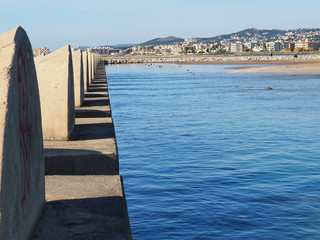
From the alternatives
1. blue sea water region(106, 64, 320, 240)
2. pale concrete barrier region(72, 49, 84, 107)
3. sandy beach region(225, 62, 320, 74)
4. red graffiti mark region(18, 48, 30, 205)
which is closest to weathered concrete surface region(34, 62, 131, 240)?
red graffiti mark region(18, 48, 30, 205)

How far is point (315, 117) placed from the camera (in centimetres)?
2192

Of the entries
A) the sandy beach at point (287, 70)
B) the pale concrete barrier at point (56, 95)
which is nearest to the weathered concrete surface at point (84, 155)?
the pale concrete barrier at point (56, 95)

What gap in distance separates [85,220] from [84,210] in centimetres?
26

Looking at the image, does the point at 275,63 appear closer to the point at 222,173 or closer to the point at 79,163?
the point at 222,173

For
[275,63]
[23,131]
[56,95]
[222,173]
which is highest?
[23,131]

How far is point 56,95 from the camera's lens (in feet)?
27.8

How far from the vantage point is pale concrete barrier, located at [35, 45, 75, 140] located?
8172mm

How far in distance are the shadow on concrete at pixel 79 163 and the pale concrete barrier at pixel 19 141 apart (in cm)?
173

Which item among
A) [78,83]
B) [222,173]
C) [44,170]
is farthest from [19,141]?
[78,83]

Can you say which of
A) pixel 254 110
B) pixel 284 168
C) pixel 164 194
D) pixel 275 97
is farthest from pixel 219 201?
pixel 275 97

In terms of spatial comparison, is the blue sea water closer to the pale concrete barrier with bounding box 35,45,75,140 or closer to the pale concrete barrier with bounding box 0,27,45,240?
the pale concrete barrier with bounding box 35,45,75,140

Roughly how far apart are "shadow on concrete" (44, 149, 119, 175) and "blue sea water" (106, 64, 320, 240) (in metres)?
2.00

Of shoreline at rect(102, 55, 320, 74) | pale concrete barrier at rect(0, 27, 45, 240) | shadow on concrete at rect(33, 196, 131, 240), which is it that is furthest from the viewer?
shoreline at rect(102, 55, 320, 74)

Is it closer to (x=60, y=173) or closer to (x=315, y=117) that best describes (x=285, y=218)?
(x=60, y=173)
